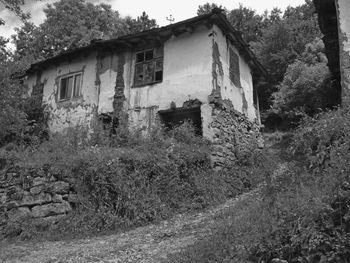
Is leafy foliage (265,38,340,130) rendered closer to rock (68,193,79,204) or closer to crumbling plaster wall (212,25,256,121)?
crumbling plaster wall (212,25,256,121)

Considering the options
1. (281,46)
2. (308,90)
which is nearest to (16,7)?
(308,90)

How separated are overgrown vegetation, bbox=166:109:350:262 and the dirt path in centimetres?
87

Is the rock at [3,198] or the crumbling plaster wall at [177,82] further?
the crumbling plaster wall at [177,82]

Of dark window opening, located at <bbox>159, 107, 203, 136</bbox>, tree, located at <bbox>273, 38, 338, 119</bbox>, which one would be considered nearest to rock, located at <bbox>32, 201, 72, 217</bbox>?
dark window opening, located at <bbox>159, 107, 203, 136</bbox>

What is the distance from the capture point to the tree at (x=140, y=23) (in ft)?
106

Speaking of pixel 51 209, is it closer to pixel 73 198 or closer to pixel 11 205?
pixel 73 198

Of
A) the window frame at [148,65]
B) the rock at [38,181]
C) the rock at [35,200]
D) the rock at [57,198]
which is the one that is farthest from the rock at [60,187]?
the window frame at [148,65]

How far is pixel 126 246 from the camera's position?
24.3 feet

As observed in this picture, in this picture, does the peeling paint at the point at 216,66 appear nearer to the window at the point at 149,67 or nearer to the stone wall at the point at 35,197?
the window at the point at 149,67

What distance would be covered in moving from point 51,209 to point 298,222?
21.1ft

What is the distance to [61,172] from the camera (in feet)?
32.5

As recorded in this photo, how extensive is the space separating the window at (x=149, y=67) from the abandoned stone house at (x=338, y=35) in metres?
5.83

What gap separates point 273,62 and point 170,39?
13579mm

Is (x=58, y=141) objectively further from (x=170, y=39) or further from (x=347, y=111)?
(x=347, y=111)
